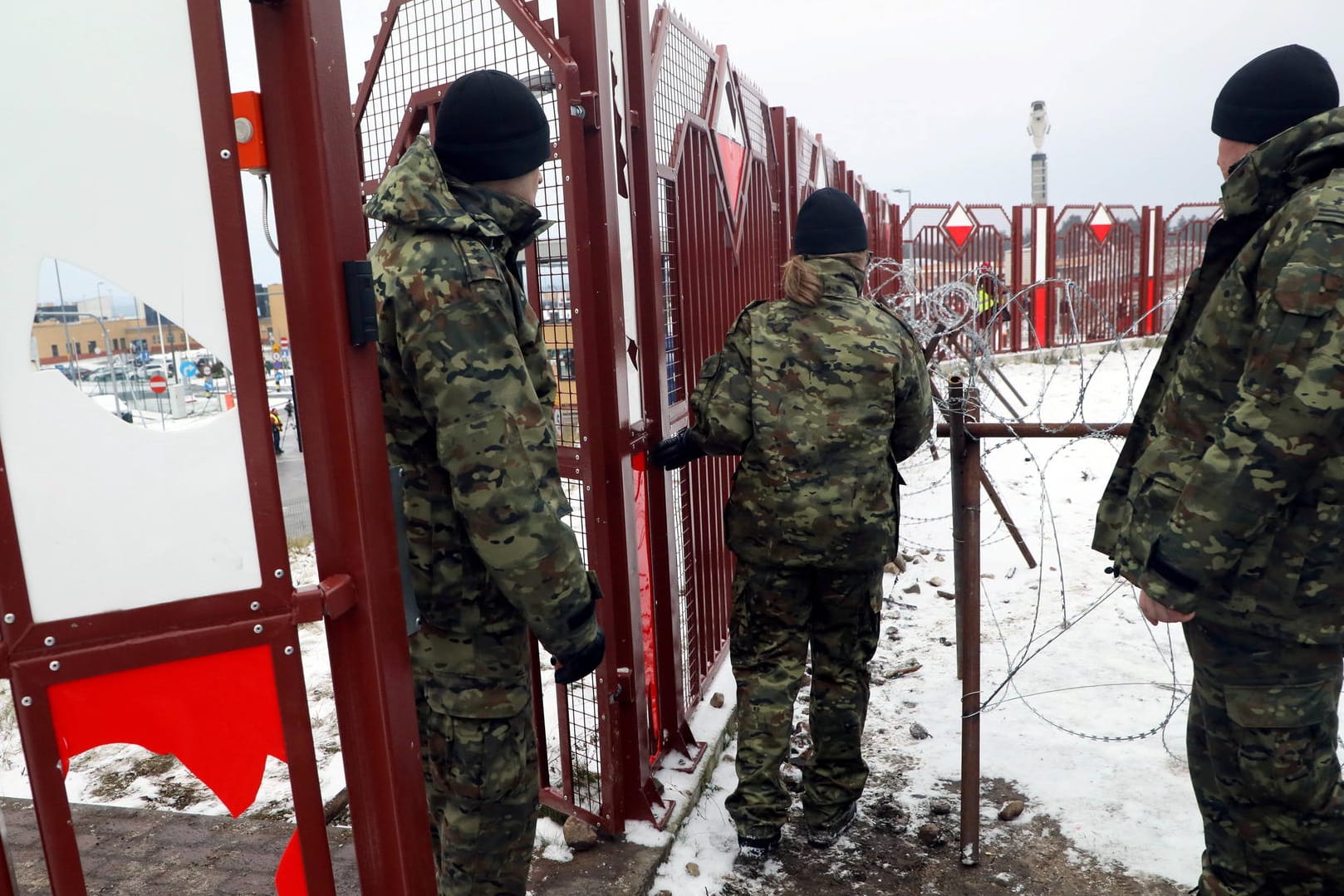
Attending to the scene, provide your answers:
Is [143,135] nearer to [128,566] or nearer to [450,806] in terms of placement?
[128,566]

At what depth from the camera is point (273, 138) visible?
4.59 ft

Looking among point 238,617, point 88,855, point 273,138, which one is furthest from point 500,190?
point 88,855

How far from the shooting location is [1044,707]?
150 inches

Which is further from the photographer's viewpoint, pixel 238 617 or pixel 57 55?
pixel 238 617

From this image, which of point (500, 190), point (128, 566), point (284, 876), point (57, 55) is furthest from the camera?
point (500, 190)

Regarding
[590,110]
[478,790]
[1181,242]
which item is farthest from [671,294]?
[1181,242]

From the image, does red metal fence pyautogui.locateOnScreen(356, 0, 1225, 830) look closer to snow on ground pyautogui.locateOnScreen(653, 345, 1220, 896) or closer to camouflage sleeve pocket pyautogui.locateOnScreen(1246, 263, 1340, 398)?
snow on ground pyautogui.locateOnScreen(653, 345, 1220, 896)

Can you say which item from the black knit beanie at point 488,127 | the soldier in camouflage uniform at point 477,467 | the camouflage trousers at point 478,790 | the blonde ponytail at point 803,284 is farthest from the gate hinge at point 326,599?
the blonde ponytail at point 803,284

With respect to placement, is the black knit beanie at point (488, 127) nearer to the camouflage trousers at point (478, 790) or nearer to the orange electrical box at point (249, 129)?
the orange electrical box at point (249, 129)

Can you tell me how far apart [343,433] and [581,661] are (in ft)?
2.67

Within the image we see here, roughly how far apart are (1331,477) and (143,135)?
2.18 m

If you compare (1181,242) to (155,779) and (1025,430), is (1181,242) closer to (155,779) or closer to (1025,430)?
(1025,430)

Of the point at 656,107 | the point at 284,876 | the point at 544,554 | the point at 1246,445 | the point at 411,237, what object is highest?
the point at 656,107

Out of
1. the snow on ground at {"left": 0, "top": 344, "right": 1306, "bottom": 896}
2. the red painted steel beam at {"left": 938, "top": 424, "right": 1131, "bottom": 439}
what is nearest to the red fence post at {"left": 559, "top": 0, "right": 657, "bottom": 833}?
the snow on ground at {"left": 0, "top": 344, "right": 1306, "bottom": 896}
